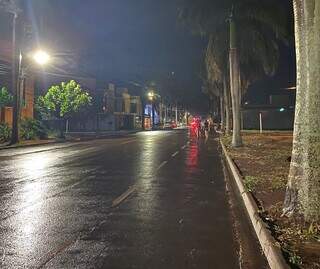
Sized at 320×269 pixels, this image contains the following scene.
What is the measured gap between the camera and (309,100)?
7117 millimetres

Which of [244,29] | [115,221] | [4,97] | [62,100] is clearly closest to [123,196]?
[115,221]

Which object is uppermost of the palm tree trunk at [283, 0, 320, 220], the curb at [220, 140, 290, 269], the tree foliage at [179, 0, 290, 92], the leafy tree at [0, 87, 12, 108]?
the tree foliage at [179, 0, 290, 92]

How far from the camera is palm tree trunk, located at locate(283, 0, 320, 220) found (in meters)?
6.89

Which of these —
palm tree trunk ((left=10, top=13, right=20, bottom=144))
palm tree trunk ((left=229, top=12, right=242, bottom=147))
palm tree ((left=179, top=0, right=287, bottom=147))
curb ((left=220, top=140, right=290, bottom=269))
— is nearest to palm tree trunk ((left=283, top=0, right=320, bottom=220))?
curb ((left=220, top=140, right=290, bottom=269))

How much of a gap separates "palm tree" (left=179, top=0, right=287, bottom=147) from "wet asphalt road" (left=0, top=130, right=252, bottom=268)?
1275cm

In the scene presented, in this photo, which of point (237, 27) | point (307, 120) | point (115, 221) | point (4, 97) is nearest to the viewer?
point (307, 120)

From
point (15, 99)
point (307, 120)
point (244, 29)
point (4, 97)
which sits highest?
point (244, 29)

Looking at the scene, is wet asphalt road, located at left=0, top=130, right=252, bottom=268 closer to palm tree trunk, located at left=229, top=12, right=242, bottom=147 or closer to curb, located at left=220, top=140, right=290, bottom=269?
curb, located at left=220, top=140, right=290, bottom=269

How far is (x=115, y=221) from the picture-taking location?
25.6ft

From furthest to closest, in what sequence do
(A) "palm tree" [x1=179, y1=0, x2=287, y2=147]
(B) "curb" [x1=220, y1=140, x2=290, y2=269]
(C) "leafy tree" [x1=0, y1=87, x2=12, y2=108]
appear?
(C) "leafy tree" [x1=0, y1=87, x2=12, y2=108] < (A) "palm tree" [x1=179, y1=0, x2=287, y2=147] < (B) "curb" [x1=220, y1=140, x2=290, y2=269]

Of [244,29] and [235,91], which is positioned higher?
[244,29]

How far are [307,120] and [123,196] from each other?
4795mm

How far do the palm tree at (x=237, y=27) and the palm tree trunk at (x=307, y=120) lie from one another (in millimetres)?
16905

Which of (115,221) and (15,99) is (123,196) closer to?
(115,221)
